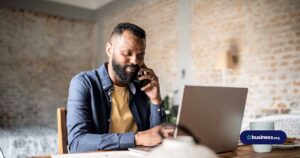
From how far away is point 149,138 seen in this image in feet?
4.34

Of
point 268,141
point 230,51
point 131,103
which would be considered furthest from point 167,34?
point 268,141

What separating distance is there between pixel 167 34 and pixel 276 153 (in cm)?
420

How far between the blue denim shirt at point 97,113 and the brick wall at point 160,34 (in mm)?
3324

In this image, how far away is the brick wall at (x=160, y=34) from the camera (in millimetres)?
5289

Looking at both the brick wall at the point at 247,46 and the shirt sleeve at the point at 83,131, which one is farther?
the brick wall at the point at 247,46

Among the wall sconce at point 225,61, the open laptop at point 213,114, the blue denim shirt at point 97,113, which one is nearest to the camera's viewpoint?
the open laptop at point 213,114

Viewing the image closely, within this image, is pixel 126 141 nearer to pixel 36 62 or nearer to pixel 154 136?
pixel 154 136

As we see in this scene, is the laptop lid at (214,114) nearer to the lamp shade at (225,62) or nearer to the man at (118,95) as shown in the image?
the man at (118,95)

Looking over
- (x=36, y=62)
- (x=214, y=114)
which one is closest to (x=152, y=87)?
(x=214, y=114)

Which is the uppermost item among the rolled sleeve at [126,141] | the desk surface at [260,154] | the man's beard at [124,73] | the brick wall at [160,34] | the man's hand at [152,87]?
the brick wall at [160,34]

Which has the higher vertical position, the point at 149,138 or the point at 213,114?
the point at 213,114

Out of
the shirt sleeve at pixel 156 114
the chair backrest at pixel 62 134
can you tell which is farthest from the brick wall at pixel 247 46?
the chair backrest at pixel 62 134

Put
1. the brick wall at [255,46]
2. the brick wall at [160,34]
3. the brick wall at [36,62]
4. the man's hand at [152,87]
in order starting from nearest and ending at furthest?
the man's hand at [152,87] → the brick wall at [255,46] → the brick wall at [160,34] → the brick wall at [36,62]

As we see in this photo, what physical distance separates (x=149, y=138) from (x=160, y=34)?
4.39 metres
